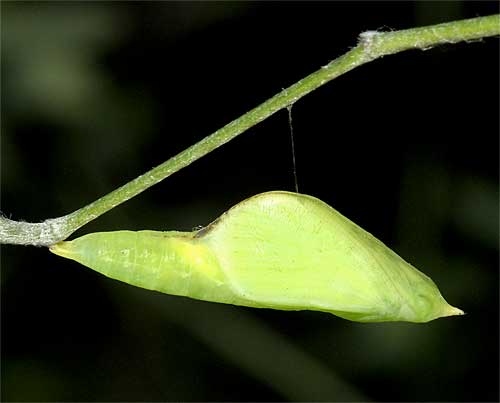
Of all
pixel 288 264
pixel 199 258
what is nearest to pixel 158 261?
pixel 199 258

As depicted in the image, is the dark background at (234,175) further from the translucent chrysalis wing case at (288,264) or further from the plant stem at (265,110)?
the plant stem at (265,110)

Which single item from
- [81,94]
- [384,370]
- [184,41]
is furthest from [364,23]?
[384,370]

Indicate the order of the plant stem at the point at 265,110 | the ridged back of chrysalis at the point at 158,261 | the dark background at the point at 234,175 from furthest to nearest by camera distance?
1. the dark background at the point at 234,175
2. the ridged back of chrysalis at the point at 158,261
3. the plant stem at the point at 265,110

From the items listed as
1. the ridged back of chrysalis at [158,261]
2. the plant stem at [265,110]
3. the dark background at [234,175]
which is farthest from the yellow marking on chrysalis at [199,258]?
the dark background at [234,175]

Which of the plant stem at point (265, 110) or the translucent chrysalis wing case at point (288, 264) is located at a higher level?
the plant stem at point (265, 110)

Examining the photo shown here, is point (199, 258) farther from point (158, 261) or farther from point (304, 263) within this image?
point (304, 263)
